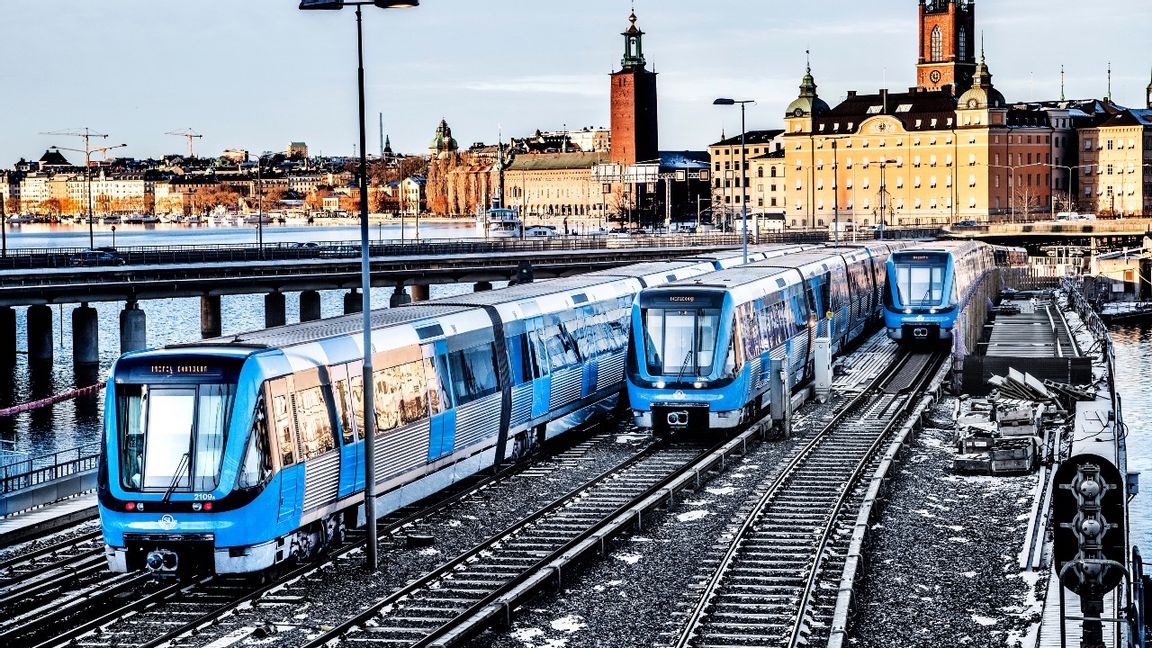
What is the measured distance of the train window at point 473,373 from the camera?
87.7 feet

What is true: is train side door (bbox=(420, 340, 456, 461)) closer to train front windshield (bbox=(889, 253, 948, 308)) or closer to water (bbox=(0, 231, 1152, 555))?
water (bbox=(0, 231, 1152, 555))

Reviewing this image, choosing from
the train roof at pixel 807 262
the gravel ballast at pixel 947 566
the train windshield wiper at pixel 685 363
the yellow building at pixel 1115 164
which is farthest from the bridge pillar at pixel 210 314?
the yellow building at pixel 1115 164

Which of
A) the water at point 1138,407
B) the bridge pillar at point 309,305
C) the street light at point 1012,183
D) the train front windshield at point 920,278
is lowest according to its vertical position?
the water at point 1138,407

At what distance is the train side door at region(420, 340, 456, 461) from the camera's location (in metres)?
25.7

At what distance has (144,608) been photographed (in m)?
20.2

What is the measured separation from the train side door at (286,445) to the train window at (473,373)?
5581 mm

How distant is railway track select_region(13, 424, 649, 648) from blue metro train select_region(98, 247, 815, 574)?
0.33 meters

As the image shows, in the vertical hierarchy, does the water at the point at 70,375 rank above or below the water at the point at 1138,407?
above

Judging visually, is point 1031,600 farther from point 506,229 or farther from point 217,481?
point 506,229

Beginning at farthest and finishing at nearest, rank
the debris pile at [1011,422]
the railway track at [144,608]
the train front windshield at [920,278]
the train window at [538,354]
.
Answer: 1. the train front windshield at [920,278]
2. the train window at [538,354]
3. the debris pile at [1011,422]
4. the railway track at [144,608]

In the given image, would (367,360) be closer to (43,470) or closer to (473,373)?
(473,373)

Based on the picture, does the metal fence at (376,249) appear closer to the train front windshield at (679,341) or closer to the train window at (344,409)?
the train front windshield at (679,341)

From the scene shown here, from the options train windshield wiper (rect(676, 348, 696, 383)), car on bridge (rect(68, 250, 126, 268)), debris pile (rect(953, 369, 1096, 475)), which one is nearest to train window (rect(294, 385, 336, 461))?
train windshield wiper (rect(676, 348, 696, 383))

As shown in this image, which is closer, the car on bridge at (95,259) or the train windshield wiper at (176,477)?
the train windshield wiper at (176,477)
